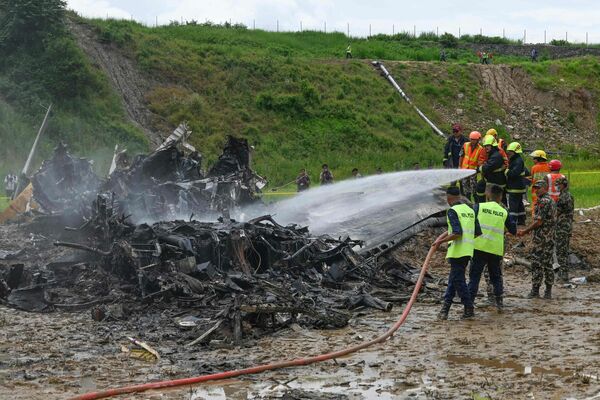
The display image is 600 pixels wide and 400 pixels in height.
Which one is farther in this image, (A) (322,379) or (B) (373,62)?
(B) (373,62)

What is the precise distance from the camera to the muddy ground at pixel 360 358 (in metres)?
7.88

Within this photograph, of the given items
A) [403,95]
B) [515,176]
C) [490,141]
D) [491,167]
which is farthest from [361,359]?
[403,95]

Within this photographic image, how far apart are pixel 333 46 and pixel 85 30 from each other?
20.4 metres

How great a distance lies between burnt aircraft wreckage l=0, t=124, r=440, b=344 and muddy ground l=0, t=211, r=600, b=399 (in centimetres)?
34

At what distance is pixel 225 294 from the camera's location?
12.0 metres

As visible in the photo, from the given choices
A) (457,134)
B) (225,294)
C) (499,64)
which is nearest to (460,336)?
(225,294)

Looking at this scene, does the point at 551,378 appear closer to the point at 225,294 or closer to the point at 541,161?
the point at 225,294

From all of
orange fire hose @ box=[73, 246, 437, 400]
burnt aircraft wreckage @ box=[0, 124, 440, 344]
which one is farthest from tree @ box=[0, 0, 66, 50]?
orange fire hose @ box=[73, 246, 437, 400]

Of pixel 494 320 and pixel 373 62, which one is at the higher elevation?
pixel 373 62

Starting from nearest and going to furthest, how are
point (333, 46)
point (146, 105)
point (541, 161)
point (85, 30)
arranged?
point (541, 161) → point (146, 105) → point (85, 30) → point (333, 46)

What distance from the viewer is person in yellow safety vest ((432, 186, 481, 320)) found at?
10.8 m

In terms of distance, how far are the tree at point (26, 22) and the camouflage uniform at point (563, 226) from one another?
115 feet

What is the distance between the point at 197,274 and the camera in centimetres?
1258

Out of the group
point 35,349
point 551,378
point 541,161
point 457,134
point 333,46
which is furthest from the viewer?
point 333,46
